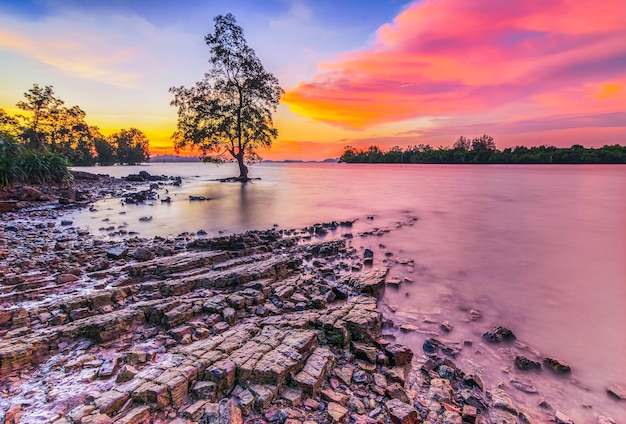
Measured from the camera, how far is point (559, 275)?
851 cm

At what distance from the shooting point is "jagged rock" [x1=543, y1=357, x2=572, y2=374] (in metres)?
4.48

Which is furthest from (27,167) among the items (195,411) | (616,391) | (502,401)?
(616,391)

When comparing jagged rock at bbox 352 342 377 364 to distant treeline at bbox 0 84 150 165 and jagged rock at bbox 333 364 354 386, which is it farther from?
distant treeline at bbox 0 84 150 165

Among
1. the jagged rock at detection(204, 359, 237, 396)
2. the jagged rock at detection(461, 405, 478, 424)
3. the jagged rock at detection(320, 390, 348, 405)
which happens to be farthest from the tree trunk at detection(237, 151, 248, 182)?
the jagged rock at detection(461, 405, 478, 424)

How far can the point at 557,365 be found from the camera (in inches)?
178

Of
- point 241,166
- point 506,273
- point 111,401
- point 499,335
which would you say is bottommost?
point 506,273

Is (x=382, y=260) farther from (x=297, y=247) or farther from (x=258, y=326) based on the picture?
(x=258, y=326)

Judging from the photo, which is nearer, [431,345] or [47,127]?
[431,345]

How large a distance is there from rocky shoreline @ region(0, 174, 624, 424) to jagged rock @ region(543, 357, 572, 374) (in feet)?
0.05

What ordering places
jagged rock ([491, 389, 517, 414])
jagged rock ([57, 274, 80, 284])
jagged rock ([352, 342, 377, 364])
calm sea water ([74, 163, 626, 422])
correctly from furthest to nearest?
jagged rock ([57, 274, 80, 284])
calm sea water ([74, 163, 626, 422])
jagged rock ([352, 342, 377, 364])
jagged rock ([491, 389, 517, 414])

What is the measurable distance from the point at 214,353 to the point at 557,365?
5.09m

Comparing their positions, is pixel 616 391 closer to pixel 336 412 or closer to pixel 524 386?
pixel 524 386

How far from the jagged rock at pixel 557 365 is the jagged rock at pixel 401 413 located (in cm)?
282

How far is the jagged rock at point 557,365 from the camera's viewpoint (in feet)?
14.7
